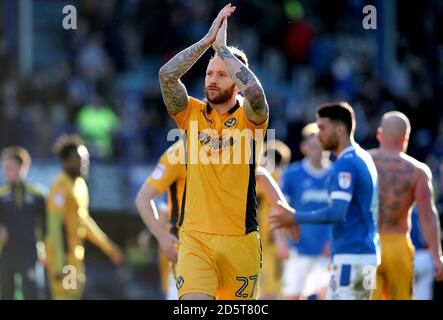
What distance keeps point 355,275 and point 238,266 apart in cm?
196

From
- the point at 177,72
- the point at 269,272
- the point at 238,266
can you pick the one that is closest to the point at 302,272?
the point at 269,272

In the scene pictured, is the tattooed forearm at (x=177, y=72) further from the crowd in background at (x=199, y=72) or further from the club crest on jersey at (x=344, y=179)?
the crowd in background at (x=199, y=72)

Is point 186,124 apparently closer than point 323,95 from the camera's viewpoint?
Yes

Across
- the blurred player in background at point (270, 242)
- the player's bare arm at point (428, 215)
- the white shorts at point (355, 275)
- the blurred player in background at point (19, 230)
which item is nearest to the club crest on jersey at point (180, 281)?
the white shorts at point (355, 275)

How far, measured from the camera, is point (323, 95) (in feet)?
73.9

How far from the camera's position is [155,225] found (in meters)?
10.9

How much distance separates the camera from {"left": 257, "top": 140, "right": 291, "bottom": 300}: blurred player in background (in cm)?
1590

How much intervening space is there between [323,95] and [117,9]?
460 cm

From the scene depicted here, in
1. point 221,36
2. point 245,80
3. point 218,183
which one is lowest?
point 218,183

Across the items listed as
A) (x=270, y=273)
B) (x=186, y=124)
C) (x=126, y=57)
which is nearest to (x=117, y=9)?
(x=126, y=57)

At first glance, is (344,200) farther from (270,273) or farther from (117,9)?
(117,9)
